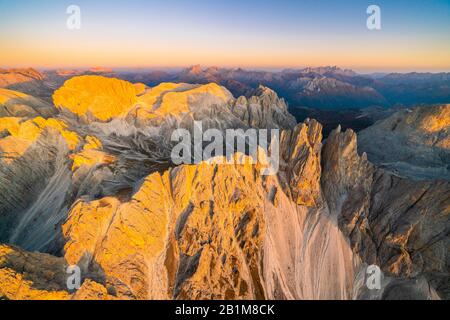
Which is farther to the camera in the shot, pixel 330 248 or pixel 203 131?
pixel 203 131

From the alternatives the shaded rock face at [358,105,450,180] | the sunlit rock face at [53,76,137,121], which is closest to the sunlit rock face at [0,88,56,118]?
the sunlit rock face at [53,76,137,121]

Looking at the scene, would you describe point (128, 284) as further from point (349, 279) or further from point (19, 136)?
point (19, 136)

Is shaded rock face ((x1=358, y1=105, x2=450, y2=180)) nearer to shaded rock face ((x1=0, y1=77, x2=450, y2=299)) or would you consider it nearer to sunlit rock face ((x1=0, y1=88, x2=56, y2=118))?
shaded rock face ((x1=0, y1=77, x2=450, y2=299))

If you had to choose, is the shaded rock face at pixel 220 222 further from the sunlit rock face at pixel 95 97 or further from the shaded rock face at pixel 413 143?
the sunlit rock face at pixel 95 97

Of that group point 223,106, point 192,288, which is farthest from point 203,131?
point 192,288

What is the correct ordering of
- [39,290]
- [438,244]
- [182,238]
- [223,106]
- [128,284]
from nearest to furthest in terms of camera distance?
[39,290] → [128,284] → [182,238] → [438,244] → [223,106]

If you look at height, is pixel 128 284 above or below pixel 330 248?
above
